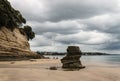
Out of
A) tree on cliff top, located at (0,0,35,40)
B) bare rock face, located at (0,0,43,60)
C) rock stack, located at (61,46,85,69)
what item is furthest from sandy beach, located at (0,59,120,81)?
tree on cliff top, located at (0,0,35,40)

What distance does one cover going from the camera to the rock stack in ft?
124

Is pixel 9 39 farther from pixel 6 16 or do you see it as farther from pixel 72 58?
pixel 72 58

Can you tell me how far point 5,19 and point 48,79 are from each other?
1761 inches

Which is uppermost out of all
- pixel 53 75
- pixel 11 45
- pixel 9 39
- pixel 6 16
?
pixel 6 16

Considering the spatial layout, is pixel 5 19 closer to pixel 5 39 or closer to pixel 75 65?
pixel 5 39

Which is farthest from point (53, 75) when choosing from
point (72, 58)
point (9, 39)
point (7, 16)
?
point (7, 16)

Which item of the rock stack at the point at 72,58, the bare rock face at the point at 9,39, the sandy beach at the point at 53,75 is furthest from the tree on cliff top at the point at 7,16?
the sandy beach at the point at 53,75

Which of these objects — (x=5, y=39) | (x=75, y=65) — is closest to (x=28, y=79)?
(x=75, y=65)

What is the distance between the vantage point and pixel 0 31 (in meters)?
63.6

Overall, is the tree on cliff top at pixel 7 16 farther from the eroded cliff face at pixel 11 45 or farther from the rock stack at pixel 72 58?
the rock stack at pixel 72 58

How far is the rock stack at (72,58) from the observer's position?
37.7 m

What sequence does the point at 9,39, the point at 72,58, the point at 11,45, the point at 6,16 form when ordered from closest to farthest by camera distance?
the point at 72,58
the point at 11,45
the point at 6,16
the point at 9,39

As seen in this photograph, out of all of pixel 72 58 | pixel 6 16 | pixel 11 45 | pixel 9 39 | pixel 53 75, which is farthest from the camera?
pixel 9 39

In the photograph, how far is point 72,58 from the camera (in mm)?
37969
